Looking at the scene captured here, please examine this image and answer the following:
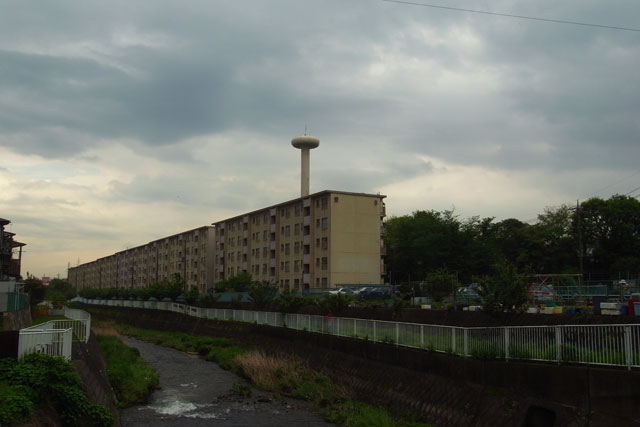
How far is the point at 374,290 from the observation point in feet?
188

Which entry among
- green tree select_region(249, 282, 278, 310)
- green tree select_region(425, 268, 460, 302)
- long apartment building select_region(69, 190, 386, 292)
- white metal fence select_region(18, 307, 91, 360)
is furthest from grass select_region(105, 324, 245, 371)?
long apartment building select_region(69, 190, 386, 292)

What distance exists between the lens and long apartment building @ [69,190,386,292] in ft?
226

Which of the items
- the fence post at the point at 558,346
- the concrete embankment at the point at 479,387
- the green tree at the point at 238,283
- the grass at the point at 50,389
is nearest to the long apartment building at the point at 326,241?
the green tree at the point at 238,283

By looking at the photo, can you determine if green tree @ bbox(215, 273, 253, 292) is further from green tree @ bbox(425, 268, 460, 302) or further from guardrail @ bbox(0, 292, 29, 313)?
guardrail @ bbox(0, 292, 29, 313)

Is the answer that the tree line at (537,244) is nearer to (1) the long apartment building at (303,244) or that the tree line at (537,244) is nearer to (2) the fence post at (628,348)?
(1) the long apartment building at (303,244)

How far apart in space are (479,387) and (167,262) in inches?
4443

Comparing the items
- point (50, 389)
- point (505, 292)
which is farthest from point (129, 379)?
point (505, 292)

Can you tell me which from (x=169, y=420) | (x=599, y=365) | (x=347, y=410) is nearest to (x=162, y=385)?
(x=169, y=420)

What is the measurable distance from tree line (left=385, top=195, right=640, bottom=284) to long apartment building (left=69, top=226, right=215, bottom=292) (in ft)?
119

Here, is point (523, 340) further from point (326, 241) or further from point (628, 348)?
point (326, 241)

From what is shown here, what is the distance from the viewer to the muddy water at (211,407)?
20.2m

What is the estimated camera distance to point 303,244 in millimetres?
73500

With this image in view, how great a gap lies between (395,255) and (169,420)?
216 ft

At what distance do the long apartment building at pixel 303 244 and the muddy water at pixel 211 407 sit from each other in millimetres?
37617
